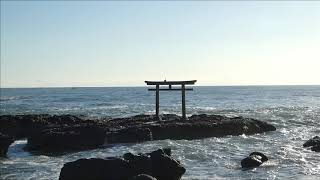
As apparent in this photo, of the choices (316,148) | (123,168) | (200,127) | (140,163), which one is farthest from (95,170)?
(200,127)

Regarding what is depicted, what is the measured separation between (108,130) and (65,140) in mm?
3554

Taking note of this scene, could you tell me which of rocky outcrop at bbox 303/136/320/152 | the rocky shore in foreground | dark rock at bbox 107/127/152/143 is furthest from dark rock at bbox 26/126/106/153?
rocky outcrop at bbox 303/136/320/152

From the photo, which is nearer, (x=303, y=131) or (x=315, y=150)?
(x=315, y=150)

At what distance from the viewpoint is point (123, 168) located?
17250 mm

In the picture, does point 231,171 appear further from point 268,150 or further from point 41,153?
point 41,153

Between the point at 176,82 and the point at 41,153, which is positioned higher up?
the point at 176,82

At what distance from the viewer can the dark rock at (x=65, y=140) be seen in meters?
26.7

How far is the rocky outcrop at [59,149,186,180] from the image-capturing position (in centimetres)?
1698

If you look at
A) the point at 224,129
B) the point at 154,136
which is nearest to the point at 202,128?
the point at 224,129

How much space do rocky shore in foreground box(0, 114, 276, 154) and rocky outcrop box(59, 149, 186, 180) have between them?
379 inches

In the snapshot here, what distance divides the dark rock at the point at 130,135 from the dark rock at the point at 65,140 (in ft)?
3.18

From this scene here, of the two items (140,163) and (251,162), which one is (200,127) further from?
(140,163)

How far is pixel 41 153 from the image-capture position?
2555cm

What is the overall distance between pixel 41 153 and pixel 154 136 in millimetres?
7815
